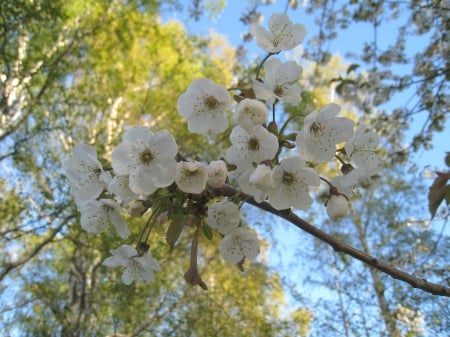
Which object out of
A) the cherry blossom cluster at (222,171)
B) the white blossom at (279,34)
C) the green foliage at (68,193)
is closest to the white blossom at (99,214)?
the cherry blossom cluster at (222,171)

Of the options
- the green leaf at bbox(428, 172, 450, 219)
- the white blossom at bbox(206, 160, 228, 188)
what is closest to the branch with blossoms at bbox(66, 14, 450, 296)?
the white blossom at bbox(206, 160, 228, 188)

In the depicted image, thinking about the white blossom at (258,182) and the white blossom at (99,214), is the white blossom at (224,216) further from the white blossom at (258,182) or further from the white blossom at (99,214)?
the white blossom at (99,214)

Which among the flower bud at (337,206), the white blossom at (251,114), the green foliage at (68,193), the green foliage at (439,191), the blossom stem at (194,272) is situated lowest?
the blossom stem at (194,272)

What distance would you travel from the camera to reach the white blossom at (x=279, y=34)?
1.06 meters

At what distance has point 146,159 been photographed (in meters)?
0.84

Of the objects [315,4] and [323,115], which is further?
[315,4]

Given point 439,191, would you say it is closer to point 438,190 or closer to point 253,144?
point 438,190

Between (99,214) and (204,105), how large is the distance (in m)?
0.34

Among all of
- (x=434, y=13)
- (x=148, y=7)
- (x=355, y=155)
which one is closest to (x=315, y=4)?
(x=434, y=13)

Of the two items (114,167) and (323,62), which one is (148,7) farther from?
(114,167)

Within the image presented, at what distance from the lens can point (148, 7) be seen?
5953mm

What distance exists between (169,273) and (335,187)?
452 cm

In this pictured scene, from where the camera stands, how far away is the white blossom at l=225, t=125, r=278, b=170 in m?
0.81

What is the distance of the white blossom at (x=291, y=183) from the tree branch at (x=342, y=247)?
3 centimetres
